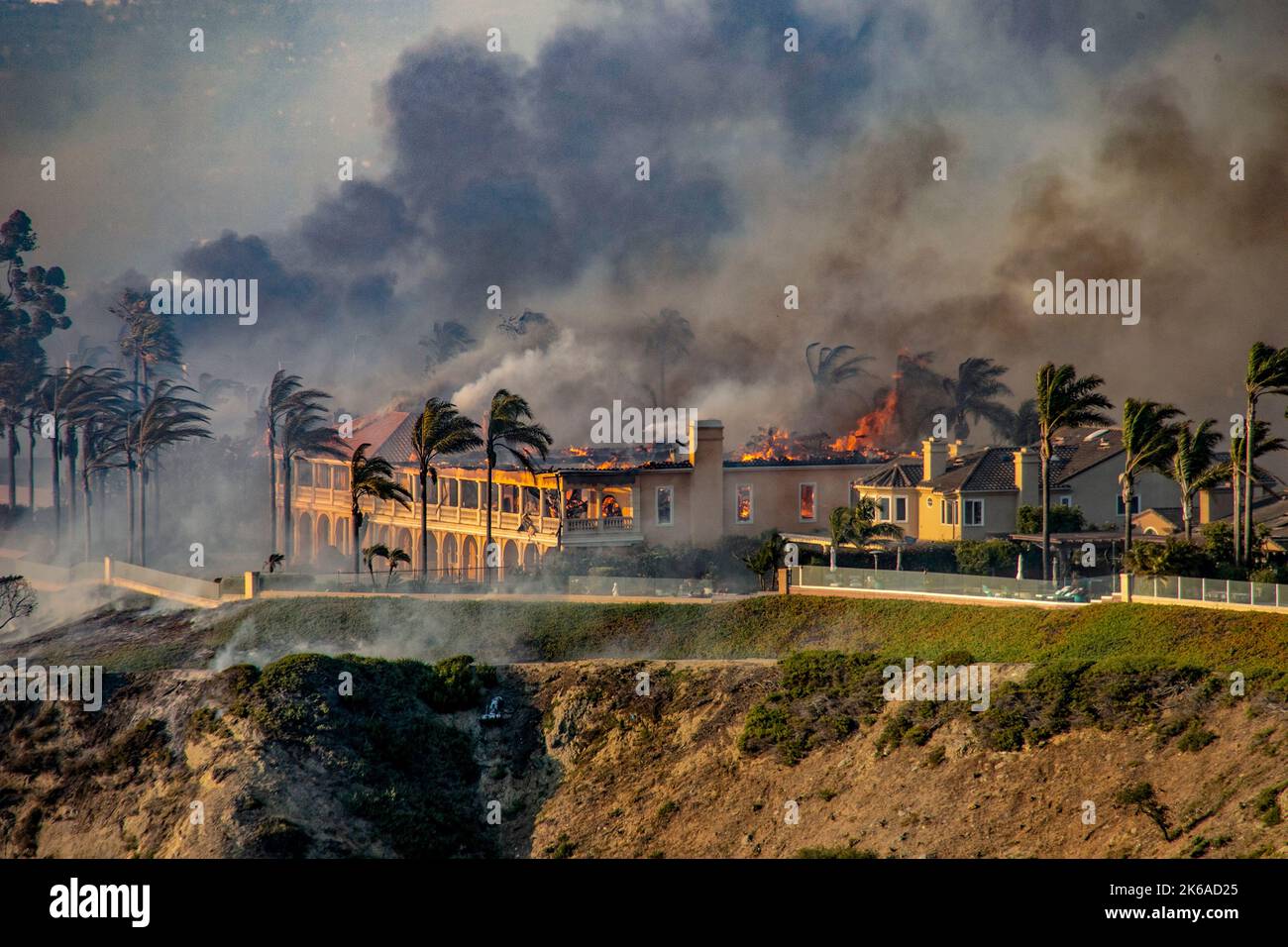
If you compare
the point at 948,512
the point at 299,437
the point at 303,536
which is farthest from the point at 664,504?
the point at 303,536

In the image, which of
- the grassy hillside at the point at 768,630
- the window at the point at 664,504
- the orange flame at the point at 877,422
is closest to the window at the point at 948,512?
the window at the point at 664,504

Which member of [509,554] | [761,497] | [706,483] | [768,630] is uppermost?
[706,483]

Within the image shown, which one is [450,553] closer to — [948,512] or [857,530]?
[857,530]

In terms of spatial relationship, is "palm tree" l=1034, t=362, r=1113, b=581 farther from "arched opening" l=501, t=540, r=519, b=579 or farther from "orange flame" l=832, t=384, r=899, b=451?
"orange flame" l=832, t=384, r=899, b=451

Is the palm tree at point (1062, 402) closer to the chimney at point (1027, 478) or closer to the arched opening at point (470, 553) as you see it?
the chimney at point (1027, 478)
